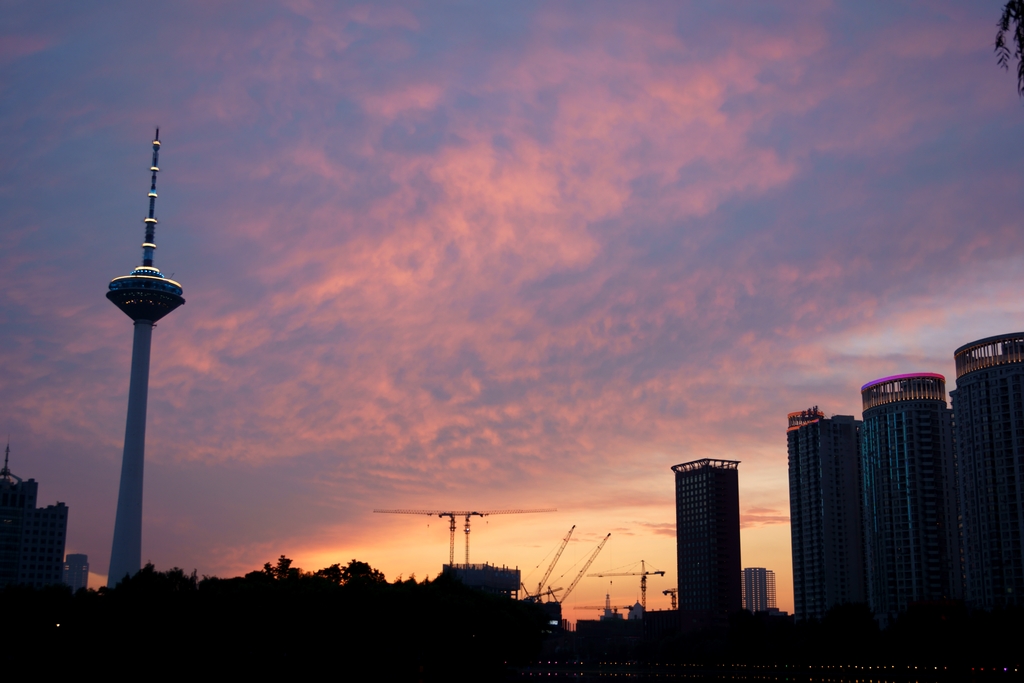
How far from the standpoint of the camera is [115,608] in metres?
Answer: 103

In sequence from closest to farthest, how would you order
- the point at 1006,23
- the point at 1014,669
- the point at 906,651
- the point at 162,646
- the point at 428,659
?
the point at 1006,23 → the point at 162,646 → the point at 428,659 → the point at 1014,669 → the point at 906,651

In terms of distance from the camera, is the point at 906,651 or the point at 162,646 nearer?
the point at 162,646

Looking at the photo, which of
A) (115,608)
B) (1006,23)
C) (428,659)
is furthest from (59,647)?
(1006,23)

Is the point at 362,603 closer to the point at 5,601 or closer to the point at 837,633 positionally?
the point at 5,601

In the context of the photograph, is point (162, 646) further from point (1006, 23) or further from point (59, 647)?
point (1006, 23)

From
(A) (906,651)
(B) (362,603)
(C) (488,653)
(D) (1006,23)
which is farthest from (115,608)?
(A) (906,651)

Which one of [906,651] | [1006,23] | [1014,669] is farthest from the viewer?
[906,651]

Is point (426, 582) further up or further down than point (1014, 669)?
further up

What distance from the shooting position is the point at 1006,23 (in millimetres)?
26156

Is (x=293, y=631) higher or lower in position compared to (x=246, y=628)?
lower

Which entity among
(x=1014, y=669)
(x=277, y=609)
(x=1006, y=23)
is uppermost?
(x=1006, y=23)

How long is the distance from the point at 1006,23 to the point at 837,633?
584ft

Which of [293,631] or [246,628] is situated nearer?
[246,628]

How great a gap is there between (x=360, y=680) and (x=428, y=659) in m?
13.9
